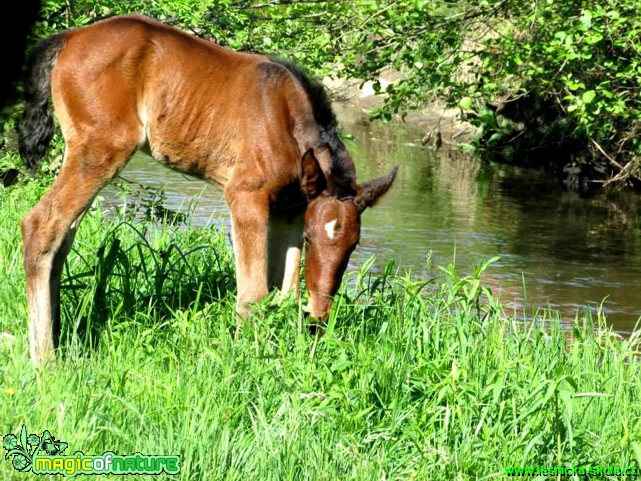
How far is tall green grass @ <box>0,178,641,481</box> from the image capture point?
389 cm

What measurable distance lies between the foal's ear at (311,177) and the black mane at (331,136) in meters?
0.08

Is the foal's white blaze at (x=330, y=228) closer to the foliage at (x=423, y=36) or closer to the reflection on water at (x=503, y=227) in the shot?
the reflection on water at (x=503, y=227)

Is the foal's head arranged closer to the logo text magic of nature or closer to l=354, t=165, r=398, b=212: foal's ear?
l=354, t=165, r=398, b=212: foal's ear

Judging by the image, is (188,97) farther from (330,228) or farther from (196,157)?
(330,228)

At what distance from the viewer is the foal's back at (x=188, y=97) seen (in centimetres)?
557

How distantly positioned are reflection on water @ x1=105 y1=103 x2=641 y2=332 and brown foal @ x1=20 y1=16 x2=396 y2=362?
276cm

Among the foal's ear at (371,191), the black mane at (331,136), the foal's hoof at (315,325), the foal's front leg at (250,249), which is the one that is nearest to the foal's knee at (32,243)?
the foal's front leg at (250,249)

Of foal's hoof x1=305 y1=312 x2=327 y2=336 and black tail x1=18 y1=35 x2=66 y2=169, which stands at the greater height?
black tail x1=18 y1=35 x2=66 y2=169

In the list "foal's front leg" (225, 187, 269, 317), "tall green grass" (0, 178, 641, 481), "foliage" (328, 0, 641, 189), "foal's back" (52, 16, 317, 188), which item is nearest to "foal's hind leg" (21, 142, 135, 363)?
"tall green grass" (0, 178, 641, 481)

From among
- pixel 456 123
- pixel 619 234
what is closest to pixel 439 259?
pixel 619 234

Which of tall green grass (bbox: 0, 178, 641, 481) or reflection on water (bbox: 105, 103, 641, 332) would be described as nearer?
tall green grass (bbox: 0, 178, 641, 481)

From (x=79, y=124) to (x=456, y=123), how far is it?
698 inches

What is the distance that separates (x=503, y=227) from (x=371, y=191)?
Result: 8.49m

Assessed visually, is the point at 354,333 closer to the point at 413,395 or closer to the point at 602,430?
the point at 413,395
